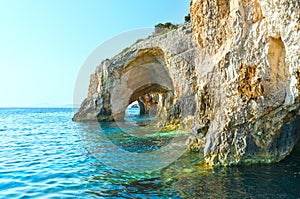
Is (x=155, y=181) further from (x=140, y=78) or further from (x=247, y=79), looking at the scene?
(x=140, y=78)

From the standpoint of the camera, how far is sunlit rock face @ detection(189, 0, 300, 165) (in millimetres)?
8555

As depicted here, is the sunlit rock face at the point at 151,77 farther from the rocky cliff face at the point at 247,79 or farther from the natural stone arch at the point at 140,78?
the rocky cliff face at the point at 247,79

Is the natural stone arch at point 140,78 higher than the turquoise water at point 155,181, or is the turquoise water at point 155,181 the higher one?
the natural stone arch at point 140,78

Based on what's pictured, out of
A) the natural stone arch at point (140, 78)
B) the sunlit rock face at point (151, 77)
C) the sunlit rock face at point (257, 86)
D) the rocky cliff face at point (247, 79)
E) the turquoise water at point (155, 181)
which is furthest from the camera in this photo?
the natural stone arch at point (140, 78)

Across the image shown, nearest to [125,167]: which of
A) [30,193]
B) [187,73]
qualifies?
[30,193]

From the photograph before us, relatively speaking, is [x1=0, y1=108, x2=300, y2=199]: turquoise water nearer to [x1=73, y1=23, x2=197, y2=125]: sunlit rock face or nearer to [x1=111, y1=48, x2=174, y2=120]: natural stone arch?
[x1=73, y1=23, x2=197, y2=125]: sunlit rock face

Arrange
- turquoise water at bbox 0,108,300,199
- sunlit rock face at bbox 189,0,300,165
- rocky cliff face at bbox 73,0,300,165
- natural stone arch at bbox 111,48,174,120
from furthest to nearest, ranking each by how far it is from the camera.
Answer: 1. natural stone arch at bbox 111,48,174,120
2. rocky cliff face at bbox 73,0,300,165
3. sunlit rock face at bbox 189,0,300,165
4. turquoise water at bbox 0,108,300,199

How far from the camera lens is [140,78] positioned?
33625 mm

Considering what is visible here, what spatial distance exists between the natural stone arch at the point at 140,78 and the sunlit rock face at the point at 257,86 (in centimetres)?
1673

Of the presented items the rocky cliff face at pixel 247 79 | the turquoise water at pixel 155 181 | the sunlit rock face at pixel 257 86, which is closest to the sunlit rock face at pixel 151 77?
the rocky cliff face at pixel 247 79

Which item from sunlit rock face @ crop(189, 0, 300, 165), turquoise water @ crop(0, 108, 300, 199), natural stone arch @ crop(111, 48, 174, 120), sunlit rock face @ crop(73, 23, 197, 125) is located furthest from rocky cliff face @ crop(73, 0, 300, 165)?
natural stone arch @ crop(111, 48, 174, 120)

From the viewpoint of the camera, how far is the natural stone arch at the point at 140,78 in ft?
95.6

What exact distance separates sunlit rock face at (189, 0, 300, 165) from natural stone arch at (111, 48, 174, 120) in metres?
16.7

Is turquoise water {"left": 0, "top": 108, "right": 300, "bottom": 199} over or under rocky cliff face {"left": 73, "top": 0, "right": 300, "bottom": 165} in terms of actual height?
under
